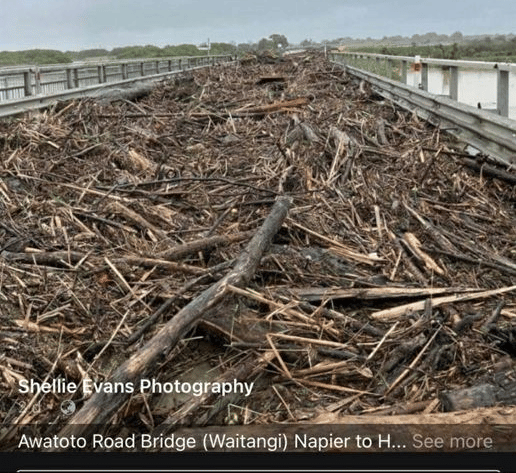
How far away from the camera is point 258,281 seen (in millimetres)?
4656

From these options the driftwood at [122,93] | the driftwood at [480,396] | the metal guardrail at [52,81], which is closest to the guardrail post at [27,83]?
the metal guardrail at [52,81]

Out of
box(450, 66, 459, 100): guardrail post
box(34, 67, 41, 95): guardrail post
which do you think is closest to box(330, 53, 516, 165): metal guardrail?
box(450, 66, 459, 100): guardrail post

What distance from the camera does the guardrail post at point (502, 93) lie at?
8297mm

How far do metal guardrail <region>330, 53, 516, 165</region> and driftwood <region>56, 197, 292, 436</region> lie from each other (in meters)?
3.58

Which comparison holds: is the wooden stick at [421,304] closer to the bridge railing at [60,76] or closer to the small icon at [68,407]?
the small icon at [68,407]

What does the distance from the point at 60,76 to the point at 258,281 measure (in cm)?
1546

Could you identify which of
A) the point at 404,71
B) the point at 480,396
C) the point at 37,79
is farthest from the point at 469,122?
the point at 37,79

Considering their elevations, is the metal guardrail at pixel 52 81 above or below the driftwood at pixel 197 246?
above

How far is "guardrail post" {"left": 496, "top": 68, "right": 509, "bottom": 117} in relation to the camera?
830cm

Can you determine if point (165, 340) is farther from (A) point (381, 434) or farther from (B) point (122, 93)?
(B) point (122, 93)

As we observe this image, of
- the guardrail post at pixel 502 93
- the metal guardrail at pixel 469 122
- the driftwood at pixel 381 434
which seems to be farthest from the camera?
the guardrail post at pixel 502 93

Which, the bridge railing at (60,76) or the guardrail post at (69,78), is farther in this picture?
the guardrail post at (69,78)

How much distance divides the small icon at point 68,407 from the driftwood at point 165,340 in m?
0.20

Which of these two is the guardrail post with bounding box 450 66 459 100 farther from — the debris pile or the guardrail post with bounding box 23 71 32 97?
the guardrail post with bounding box 23 71 32 97
